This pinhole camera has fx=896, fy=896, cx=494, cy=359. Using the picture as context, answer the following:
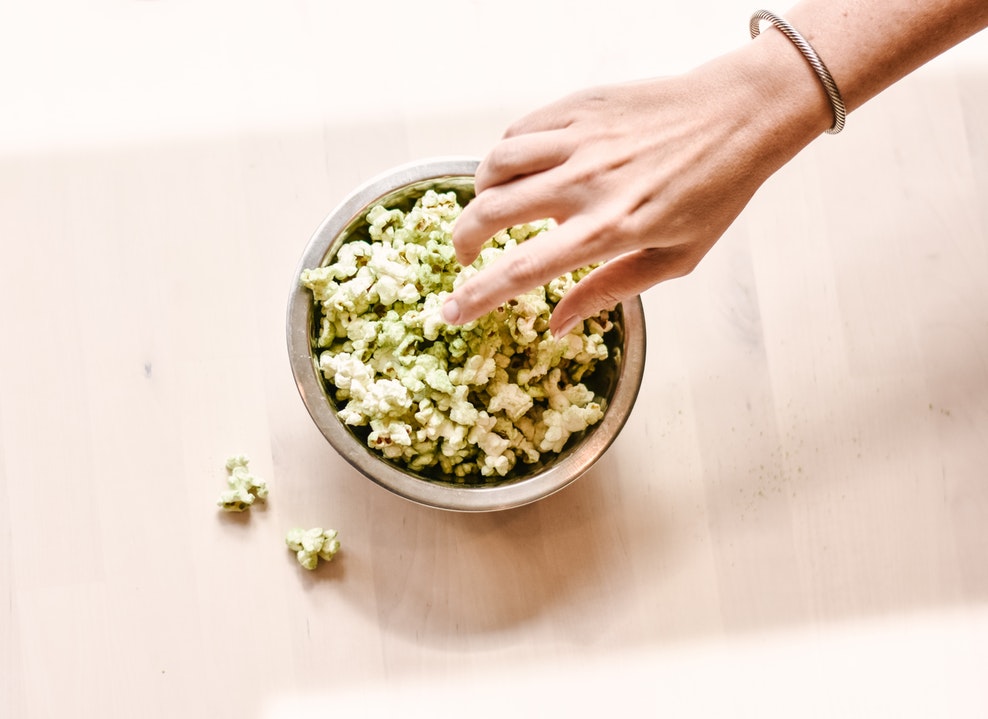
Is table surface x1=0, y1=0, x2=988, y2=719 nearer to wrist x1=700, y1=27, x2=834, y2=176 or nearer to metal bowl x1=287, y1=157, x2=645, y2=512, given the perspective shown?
metal bowl x1=287, y1=157, x2=645, y2=512

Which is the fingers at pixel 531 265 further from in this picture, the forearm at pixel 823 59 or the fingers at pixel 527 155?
the forearm at pixel 823 59

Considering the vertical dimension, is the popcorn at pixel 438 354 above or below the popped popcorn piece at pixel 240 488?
above

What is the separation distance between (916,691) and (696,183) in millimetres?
752

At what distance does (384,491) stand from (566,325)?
34 centimetres

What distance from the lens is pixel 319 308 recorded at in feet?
3.06

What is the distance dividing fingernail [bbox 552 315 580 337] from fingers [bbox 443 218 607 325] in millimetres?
88

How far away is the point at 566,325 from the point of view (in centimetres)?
85

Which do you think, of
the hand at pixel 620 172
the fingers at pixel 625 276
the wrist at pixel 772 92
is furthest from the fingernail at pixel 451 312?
the wrist at pixel 772 92

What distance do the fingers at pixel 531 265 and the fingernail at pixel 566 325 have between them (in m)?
0.09

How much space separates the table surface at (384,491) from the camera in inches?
41.4

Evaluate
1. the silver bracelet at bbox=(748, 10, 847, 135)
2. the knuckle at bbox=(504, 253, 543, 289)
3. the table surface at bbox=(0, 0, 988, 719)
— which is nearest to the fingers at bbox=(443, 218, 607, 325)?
the knuckle at bbox=(504, 253, 543, 289)

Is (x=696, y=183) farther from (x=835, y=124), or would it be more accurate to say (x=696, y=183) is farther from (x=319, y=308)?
(x=319, y=308)

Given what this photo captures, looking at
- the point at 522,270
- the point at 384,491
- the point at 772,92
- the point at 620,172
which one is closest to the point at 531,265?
the point at 522,270

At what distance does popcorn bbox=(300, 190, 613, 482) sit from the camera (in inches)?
35.2
